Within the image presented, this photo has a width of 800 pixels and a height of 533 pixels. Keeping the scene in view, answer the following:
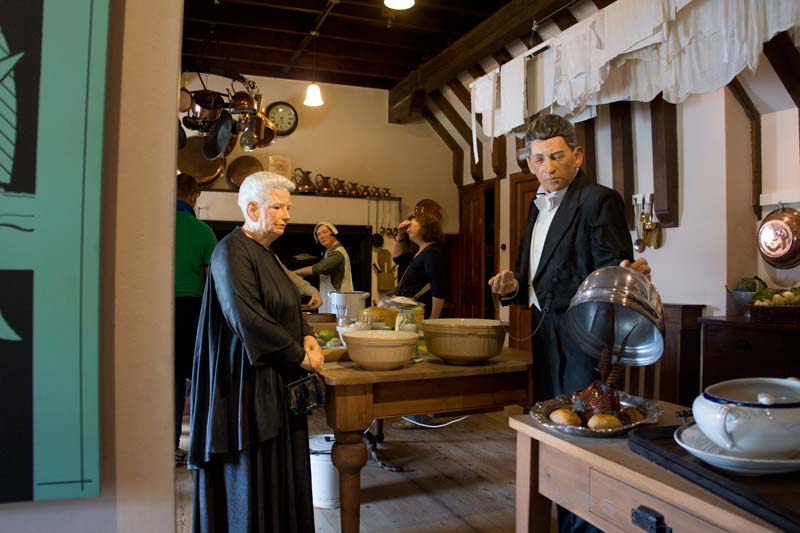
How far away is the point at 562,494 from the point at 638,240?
11.3 feet

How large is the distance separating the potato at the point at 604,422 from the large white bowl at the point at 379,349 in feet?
2.83

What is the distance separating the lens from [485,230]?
704 centimetres

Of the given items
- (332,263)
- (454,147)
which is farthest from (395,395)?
(454,147)

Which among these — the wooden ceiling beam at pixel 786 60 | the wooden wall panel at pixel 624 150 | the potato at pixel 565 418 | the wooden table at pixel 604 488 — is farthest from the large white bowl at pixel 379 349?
the wooden wall panel at pixel 624 150

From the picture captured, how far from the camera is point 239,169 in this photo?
21.9ft

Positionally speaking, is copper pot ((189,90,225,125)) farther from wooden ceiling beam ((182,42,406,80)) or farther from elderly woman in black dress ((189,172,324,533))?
elderly woman in black dress ((189,172,324,533))

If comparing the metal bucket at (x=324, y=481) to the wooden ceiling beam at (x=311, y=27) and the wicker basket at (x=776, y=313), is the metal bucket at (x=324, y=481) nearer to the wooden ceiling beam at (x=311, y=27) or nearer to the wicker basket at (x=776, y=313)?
the wicker basket at (x=776, y=313)

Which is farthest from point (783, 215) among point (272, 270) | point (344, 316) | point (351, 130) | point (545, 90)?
point (351, 130)

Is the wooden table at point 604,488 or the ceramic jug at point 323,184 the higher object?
the ceramic jug at point 323,184

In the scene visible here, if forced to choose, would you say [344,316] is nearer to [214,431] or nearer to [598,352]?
[214,431]

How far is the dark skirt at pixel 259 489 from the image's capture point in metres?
1.95

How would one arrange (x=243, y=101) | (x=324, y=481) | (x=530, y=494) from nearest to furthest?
(x=530, y=494), (x=324, y=481), (x=243, y=101)

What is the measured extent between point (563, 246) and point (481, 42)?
3.85m

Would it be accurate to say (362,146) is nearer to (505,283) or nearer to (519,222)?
(519,222)
